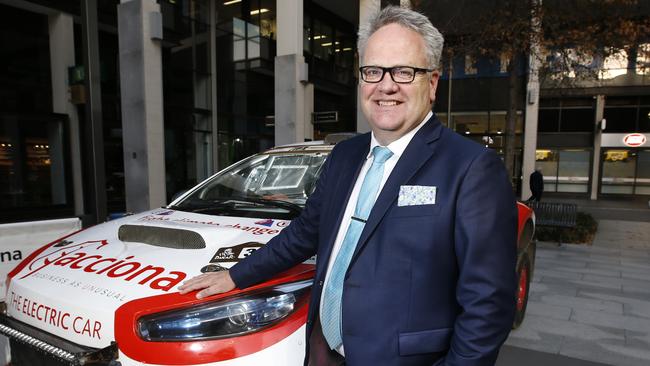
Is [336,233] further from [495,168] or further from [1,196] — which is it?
[1,196]

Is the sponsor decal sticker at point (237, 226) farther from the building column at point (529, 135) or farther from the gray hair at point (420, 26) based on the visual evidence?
the building column at point (529, 135)

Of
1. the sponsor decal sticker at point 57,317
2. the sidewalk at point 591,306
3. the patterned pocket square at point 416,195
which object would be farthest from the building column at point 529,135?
the sponsor decal sticker at point 57,317

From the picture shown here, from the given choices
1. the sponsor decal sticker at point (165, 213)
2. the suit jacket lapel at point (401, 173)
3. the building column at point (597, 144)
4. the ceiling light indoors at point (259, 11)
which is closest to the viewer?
the suit jacket lapel at point (401, 173)

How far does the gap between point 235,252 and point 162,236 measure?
1.59ft

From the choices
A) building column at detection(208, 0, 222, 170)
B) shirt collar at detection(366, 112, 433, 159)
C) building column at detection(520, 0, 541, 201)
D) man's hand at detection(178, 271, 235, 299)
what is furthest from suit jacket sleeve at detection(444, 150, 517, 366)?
building column at detection(520, 0, 541, 201)

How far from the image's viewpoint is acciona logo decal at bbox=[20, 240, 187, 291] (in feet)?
6.13

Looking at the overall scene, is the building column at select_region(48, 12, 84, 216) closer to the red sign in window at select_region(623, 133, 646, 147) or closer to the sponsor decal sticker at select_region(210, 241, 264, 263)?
the sponsor decal sticker at select_region(210, 241, 264, 263)

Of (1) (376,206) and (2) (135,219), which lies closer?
(1) (376,206)

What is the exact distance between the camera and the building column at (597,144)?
21.0 m

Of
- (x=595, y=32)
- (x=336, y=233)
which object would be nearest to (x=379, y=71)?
(x=336, y=233)

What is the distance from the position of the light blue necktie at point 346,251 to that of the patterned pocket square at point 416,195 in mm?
148

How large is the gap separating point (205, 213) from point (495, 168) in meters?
2.04

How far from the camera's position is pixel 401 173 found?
1406 millimetres

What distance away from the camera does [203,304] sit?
1.74 meters
